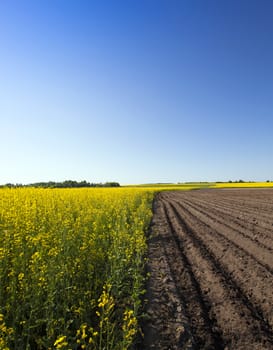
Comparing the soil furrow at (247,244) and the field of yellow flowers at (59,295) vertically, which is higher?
the field of yellow flowers at (59,295)

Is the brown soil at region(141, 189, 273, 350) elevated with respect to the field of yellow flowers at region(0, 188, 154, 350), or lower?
lower

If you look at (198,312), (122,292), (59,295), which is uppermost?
(59,295)

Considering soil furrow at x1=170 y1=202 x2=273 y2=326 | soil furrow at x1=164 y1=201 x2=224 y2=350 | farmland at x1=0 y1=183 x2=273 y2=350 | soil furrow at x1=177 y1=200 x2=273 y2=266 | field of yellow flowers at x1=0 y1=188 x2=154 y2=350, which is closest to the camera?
field of yellow flowers at x1=0 y1=188 x2=154 y2=350

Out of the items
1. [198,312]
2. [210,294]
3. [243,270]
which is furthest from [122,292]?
[243,270]

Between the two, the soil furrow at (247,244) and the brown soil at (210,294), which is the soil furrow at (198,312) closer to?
the brown soil at (210,294)

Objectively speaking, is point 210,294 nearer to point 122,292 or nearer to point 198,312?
point 198,312

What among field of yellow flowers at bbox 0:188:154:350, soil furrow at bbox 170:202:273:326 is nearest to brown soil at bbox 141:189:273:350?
soil furrow at bbox 170:202:273:326

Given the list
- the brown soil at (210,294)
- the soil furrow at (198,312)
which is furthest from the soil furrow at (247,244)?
the soil furrow at (198,312)

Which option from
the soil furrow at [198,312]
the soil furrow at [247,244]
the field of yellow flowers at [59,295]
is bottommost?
the soil furrow at [198,312]

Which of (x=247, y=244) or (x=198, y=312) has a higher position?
(x=247, y=244)

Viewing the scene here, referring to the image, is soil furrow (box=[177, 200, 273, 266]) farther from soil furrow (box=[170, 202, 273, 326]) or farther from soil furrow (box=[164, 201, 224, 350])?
soil furrow (box=[164, 201, 224, 350])

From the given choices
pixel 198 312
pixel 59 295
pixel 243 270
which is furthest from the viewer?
pixel 243 270

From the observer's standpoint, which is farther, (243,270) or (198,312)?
(243,270)

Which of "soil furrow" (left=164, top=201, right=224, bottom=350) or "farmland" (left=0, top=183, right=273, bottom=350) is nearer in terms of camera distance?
"farmland" (left=0, top=183, right=273, bottom=350)
